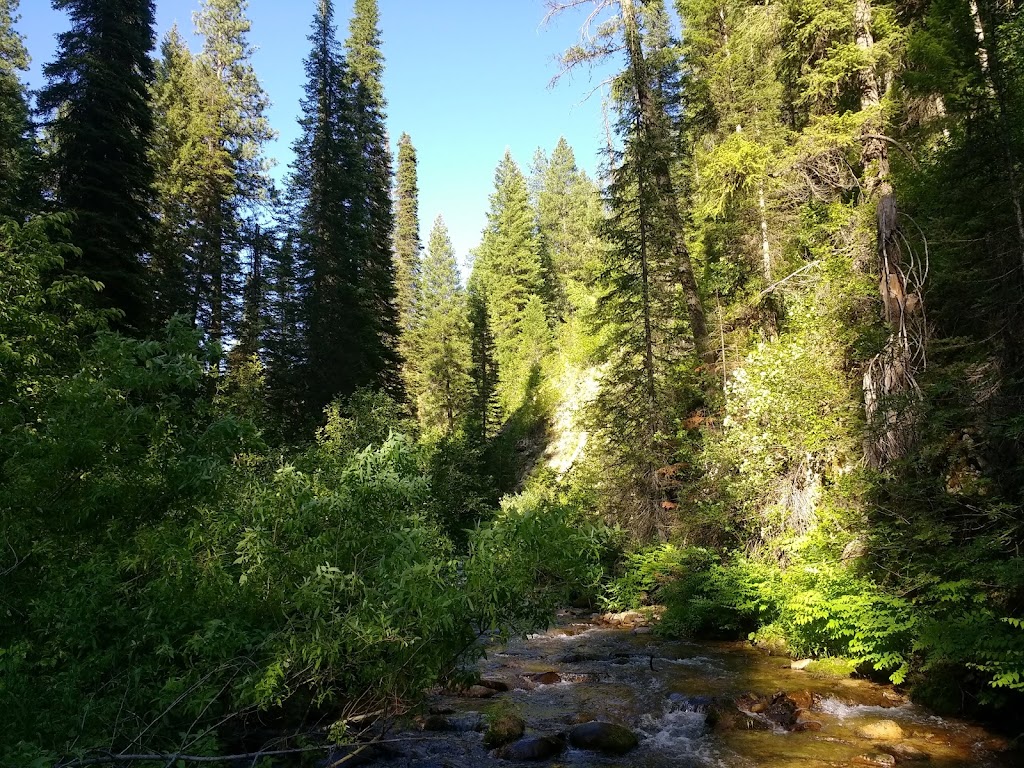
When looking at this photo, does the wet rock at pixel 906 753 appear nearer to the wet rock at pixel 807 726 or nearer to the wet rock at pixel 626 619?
the wet rock at pixel 807 726

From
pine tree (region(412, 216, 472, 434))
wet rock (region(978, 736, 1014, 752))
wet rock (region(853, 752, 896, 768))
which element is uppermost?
pine tree (region(412, 216, 472, 434))

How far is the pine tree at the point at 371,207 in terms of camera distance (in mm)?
27562

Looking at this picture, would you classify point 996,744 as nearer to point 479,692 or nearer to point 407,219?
point 479,692

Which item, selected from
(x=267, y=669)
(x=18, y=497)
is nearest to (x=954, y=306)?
(x=267, y=669)

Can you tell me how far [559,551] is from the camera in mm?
4793

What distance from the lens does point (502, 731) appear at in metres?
8.27

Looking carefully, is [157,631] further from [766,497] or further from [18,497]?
[766,497]

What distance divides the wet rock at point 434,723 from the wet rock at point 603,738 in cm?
189

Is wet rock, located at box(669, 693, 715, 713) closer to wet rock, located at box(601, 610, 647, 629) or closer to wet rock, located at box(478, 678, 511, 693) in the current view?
wet rock, located at box(478, 678, 511, 693)

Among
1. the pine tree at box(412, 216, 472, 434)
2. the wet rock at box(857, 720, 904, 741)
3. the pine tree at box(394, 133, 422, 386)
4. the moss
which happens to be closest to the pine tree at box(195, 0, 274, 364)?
the pine tree at box(412, 216, 472, 434)

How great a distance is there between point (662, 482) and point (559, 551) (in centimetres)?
1219

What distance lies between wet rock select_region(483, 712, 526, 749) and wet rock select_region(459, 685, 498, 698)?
73.8 inches

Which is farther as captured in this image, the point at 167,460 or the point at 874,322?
the point at 874,322

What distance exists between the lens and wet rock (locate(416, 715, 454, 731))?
8.74 m
